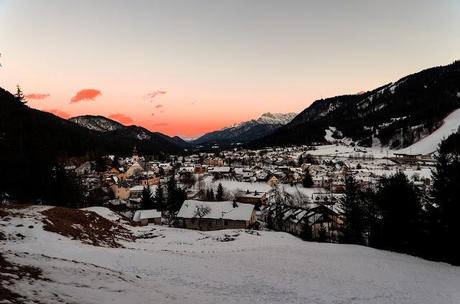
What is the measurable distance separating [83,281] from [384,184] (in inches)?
1278

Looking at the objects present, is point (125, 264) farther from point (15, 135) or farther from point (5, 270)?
point (15, 135)

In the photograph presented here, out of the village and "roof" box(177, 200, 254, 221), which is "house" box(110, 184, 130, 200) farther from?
"roof" box(177, 200, 254, 221)

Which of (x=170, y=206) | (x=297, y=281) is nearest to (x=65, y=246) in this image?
(x=297, y=281)

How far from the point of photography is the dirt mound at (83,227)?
27.4 m

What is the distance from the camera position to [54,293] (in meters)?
11.5

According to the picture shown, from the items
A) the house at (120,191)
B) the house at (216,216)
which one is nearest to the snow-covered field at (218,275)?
the house at (216,216)

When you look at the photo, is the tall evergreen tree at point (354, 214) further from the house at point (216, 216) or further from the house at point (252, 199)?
the house at point (252, 199)

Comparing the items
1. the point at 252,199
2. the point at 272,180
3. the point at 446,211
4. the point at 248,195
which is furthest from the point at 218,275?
the point at 272,180

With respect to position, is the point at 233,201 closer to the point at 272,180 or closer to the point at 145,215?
the point at 145,215

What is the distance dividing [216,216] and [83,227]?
44586 millimetres

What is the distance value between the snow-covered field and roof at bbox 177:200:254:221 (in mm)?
40909

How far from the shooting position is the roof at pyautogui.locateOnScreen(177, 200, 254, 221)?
239 ft

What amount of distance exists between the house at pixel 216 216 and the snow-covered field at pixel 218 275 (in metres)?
40.3

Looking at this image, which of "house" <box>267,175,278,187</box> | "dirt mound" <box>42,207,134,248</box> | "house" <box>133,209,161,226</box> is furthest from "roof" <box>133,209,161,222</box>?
"house" <box>267,175,278,187</box>
